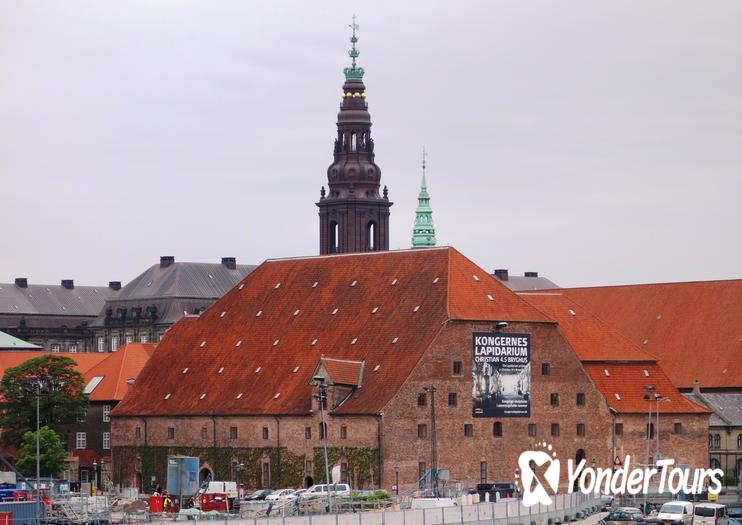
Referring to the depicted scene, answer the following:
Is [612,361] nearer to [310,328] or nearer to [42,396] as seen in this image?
[310,328]

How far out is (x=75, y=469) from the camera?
6019 inches

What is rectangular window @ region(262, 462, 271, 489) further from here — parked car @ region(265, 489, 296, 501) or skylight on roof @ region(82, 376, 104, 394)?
skylight on roof @ region(82, 376, 104, 394)

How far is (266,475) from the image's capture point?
135000 mm

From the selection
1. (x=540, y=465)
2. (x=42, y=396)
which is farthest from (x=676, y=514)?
(x=42, y=396)

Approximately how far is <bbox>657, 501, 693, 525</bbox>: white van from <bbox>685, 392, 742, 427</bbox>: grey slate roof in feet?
166

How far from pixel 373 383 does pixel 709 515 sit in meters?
31.0

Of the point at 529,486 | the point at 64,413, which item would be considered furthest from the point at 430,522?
the point at 64,413

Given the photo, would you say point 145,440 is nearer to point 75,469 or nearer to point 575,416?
point 75,469

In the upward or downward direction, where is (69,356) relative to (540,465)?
upward

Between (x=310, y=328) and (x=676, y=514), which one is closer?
(x=676, y=514)

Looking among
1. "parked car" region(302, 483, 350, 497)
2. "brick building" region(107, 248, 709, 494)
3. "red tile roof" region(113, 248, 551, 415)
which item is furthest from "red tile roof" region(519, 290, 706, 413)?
"parked car" region(302, 483, 350, 497)

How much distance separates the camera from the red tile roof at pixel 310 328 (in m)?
131

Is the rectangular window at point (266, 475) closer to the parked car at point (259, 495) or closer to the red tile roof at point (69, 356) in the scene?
the parked car at point (259, 495)

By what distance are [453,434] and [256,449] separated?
12806 mm
